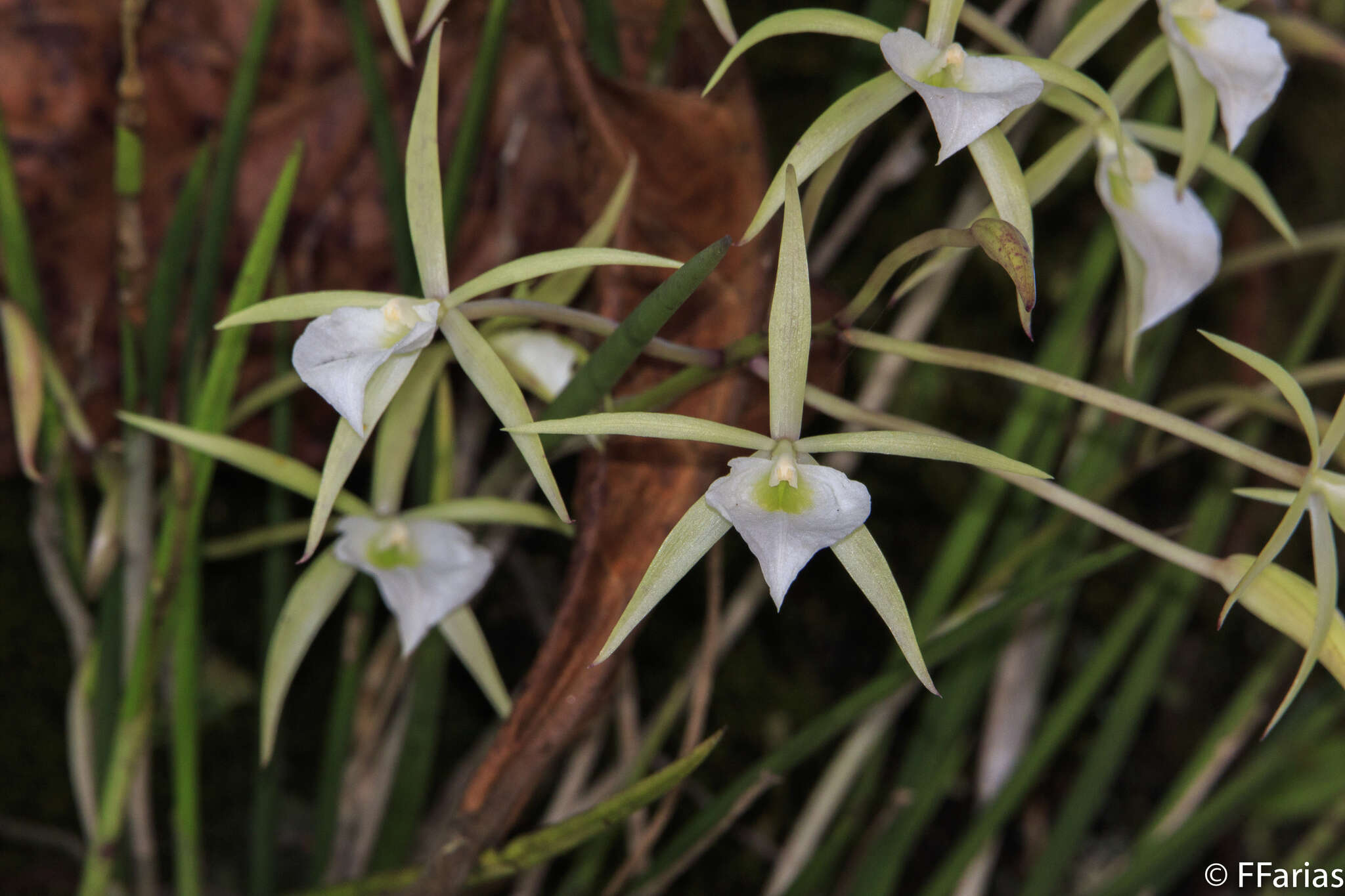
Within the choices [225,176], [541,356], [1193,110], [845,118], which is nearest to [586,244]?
[541,356]

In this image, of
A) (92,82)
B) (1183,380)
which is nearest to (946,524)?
(1183,380)

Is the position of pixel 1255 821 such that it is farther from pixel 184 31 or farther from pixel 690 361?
pixel 184 31

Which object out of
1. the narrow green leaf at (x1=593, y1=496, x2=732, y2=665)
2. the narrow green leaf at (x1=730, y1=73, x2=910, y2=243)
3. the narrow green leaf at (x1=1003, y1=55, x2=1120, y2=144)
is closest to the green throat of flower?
the narrow green leaf at (x1=593, y1=496, x2=732, y2=665)

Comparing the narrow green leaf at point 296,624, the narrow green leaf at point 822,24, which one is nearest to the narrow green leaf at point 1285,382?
the narrow green leaf at point 822,24

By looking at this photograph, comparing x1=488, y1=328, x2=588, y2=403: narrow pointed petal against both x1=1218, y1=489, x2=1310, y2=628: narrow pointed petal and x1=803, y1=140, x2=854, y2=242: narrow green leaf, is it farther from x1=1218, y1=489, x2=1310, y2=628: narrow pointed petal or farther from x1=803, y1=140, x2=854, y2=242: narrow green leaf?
x1=1218, y1=489, x2=1310, y2=628: narrow pointed petal

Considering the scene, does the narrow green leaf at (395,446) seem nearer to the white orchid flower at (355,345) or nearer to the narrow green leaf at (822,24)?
the white orchid flower at (355,345)

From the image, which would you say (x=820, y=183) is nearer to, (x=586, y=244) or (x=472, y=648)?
(x=586, y=244)
